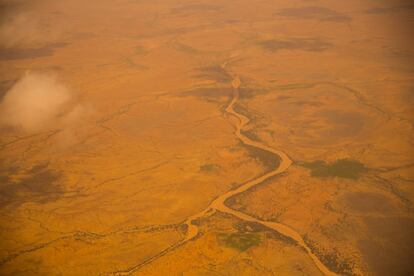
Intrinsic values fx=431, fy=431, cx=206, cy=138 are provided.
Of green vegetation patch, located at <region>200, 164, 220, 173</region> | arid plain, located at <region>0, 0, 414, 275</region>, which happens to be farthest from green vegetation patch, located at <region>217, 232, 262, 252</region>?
green vegetation patch, located at <region>200, 164, 220, 173</region>

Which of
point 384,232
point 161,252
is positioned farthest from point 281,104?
point 161,252

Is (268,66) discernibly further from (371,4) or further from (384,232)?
(371,4)

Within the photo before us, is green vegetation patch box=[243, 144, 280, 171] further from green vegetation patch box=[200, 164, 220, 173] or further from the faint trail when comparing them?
green vegetation patch box=[200, 164, 220, 173]

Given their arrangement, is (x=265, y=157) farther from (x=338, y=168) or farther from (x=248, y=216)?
(x=248, y=216)

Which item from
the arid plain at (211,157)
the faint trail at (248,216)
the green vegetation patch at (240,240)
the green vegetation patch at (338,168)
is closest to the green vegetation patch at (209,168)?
the arid plain at (211,157)

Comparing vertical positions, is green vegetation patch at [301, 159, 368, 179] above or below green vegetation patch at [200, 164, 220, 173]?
below

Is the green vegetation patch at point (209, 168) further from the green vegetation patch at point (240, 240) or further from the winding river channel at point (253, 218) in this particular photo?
the green vegetation patch at point (240, 240)

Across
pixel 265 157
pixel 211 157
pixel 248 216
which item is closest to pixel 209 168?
pixel 211 157
